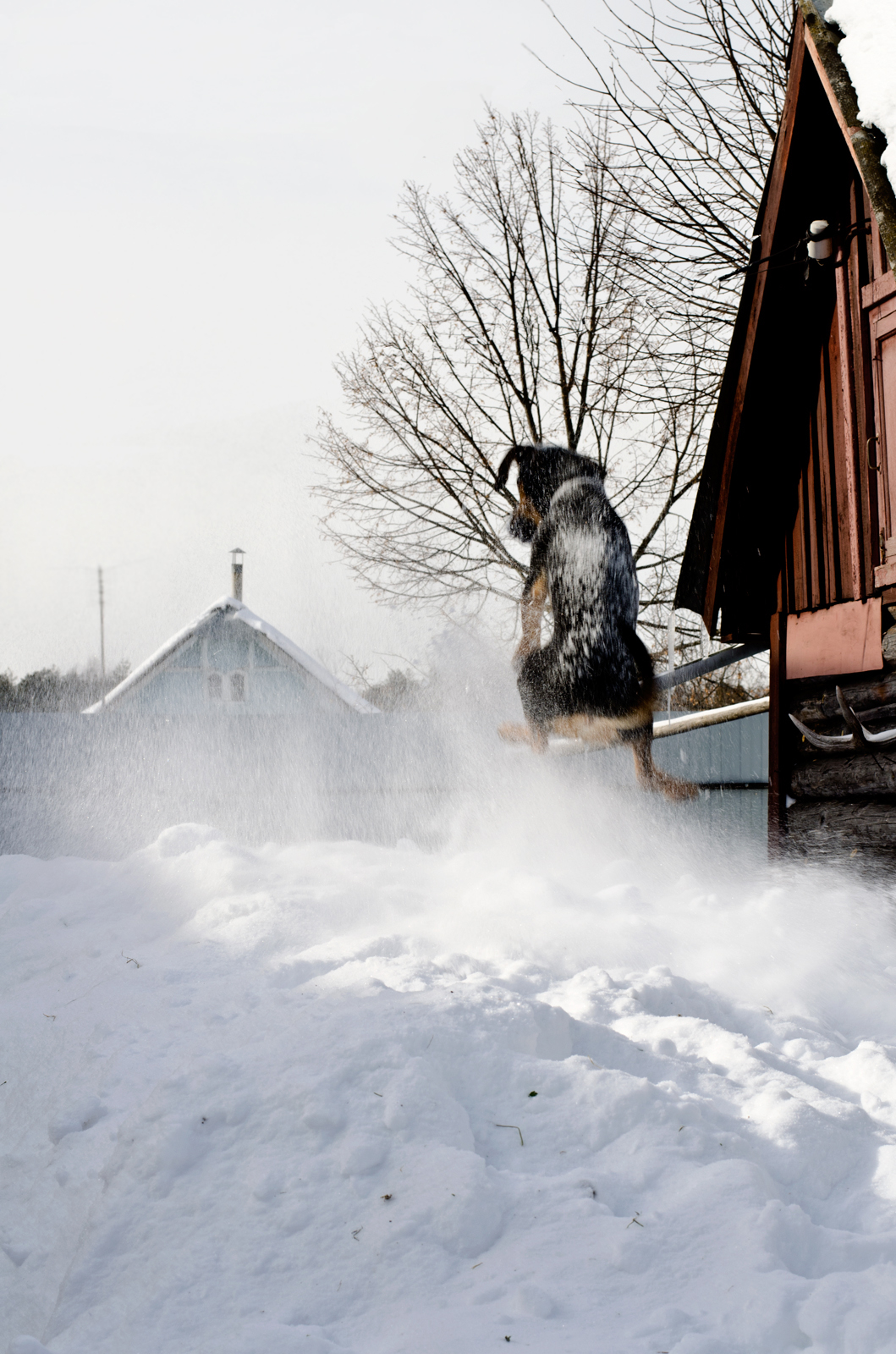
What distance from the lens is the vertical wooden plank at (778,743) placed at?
599cm

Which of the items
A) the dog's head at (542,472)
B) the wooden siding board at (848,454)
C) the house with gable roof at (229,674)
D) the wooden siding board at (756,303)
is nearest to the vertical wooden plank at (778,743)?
the wooden siding board at (756,303)

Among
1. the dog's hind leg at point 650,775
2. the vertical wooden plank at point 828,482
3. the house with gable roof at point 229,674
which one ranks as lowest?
the dog's hind leg at point 650,775

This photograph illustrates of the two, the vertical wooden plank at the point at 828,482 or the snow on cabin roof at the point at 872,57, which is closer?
the snow on cabin roof at the point at 872,57

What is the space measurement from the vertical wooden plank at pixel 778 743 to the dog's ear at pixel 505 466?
7.01 ft

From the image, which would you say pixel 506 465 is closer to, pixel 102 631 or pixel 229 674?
pixel 229 674

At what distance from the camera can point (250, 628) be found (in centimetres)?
1803

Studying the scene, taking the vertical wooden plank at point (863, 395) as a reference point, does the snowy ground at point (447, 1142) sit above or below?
below

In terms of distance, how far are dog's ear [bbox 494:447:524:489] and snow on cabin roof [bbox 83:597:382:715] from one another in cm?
1199

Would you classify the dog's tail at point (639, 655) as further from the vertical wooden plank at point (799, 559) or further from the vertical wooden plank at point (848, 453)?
the vertical wooden plank at point (848, 453)

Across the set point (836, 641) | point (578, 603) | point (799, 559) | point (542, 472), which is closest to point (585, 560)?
point (578, 603)

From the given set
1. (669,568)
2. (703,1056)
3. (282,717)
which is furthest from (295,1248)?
(669,568)

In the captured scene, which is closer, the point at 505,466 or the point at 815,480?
the point at 505,466

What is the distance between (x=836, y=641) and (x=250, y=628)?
46.2ft

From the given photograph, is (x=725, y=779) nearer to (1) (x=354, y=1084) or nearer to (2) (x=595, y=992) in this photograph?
(2) (x=595, y=992)
